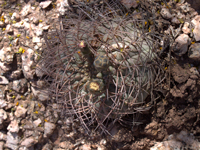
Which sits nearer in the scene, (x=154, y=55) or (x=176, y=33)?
(x=154, y=55)

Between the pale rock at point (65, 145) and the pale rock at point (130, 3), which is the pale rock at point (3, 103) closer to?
the pale rock at point (65, 145)

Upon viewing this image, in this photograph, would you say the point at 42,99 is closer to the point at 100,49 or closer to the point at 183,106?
the point at 100,49

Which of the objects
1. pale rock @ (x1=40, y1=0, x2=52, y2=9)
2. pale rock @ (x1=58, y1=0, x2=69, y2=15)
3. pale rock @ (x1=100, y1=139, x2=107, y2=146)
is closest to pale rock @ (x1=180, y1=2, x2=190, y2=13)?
pale rock @ (x1=58, y1=0, x2=69, y2=15)

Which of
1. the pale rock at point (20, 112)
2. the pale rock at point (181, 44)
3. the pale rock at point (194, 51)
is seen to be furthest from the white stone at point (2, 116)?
the pale rock at point (194, 51)

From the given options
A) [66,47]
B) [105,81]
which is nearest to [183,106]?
[105,81]

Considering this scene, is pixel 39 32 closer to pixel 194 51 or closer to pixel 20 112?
pixel 20 112

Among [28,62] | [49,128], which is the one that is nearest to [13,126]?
[49,128]
